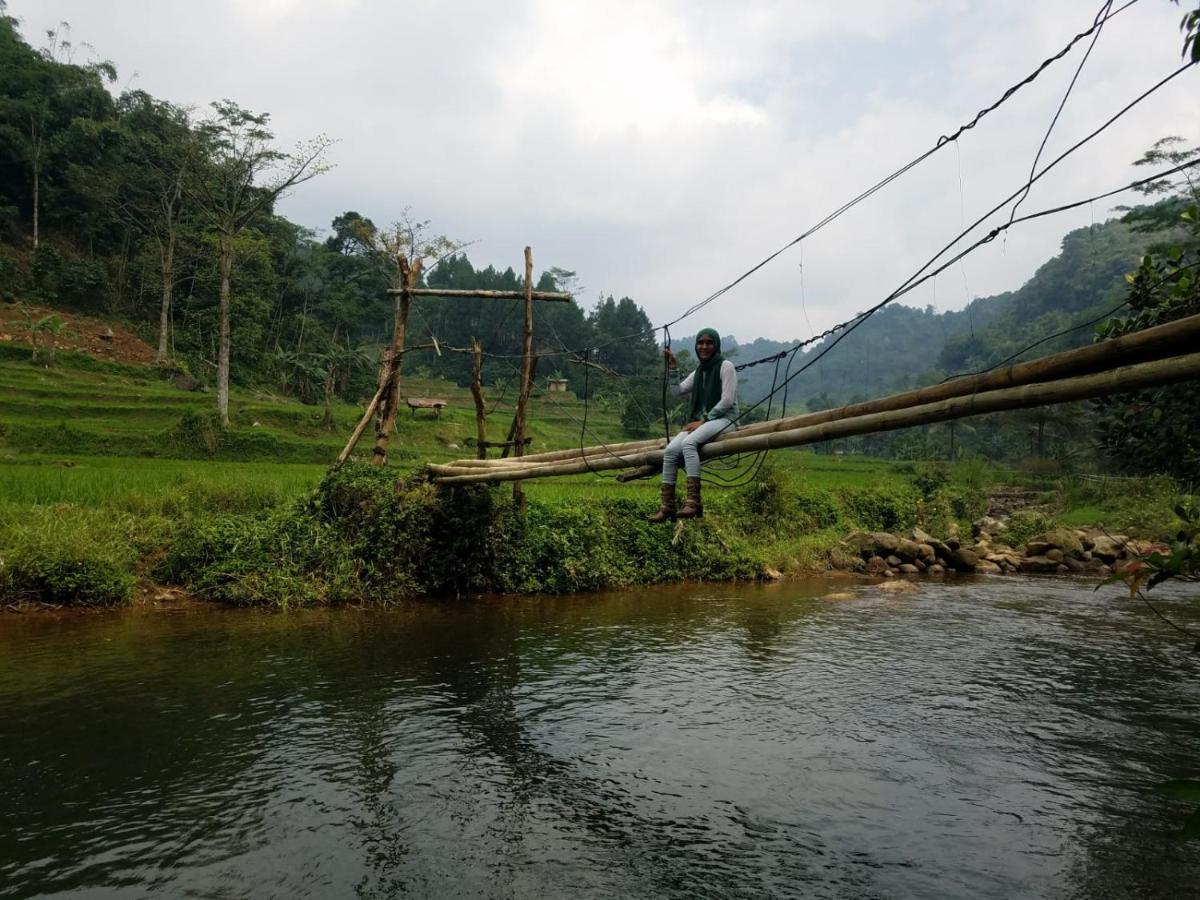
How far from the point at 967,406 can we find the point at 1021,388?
0.93 feet

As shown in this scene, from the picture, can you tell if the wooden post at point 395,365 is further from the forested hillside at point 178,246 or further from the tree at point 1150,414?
the forested hillside at point 178,246

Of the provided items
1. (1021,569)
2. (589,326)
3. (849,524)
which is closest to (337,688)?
(849,524)

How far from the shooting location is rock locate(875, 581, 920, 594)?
1187cm

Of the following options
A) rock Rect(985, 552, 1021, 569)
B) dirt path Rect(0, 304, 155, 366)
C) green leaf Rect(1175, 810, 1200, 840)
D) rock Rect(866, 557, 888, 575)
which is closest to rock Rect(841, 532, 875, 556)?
rock Rect(866, 557, 888, 575)

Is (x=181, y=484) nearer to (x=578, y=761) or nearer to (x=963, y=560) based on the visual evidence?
(x=578, y=761)

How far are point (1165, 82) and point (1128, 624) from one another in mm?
8608

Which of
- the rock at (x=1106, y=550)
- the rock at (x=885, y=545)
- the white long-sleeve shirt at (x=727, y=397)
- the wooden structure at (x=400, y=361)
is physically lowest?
the rock at (x=1106, y=550)

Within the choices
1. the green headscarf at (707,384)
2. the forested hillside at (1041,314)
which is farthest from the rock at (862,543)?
the forested hillside at (1041,314)

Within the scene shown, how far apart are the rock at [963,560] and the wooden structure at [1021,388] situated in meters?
11.2

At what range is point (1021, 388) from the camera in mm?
3145

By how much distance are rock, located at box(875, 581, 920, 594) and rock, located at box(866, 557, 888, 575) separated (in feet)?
4.34

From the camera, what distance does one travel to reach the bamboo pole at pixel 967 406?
2619mm

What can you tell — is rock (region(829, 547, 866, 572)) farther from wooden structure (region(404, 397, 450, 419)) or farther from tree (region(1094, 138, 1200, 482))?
wooden structure (region(404, 397, 450, 419))

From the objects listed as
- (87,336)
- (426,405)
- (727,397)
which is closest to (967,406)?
(727,397)
